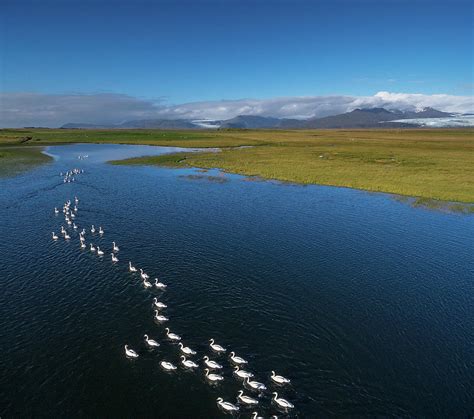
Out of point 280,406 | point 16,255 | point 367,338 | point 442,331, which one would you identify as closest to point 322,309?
point 367,338

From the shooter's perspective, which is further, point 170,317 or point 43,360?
point 170,317

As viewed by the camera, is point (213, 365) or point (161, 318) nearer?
point (213, 365)

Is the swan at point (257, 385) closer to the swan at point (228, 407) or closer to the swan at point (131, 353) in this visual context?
the swan at point (228, 407)

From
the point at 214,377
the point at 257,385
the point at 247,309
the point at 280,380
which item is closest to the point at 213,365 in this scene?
the point at 214,377

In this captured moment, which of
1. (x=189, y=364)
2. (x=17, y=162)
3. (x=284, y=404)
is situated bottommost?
(x=284, y=404)

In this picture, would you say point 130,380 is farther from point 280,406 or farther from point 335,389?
point 335,389

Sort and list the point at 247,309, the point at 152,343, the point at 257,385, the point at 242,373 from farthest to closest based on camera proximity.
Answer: the point at 247,309, the point at 152,343, the point at 242,373, the point at 257,385

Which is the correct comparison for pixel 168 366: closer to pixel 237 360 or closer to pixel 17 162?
pixel 237 360

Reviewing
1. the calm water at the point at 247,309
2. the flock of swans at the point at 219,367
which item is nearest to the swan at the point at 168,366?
the flock of swans at the point at 219,367
